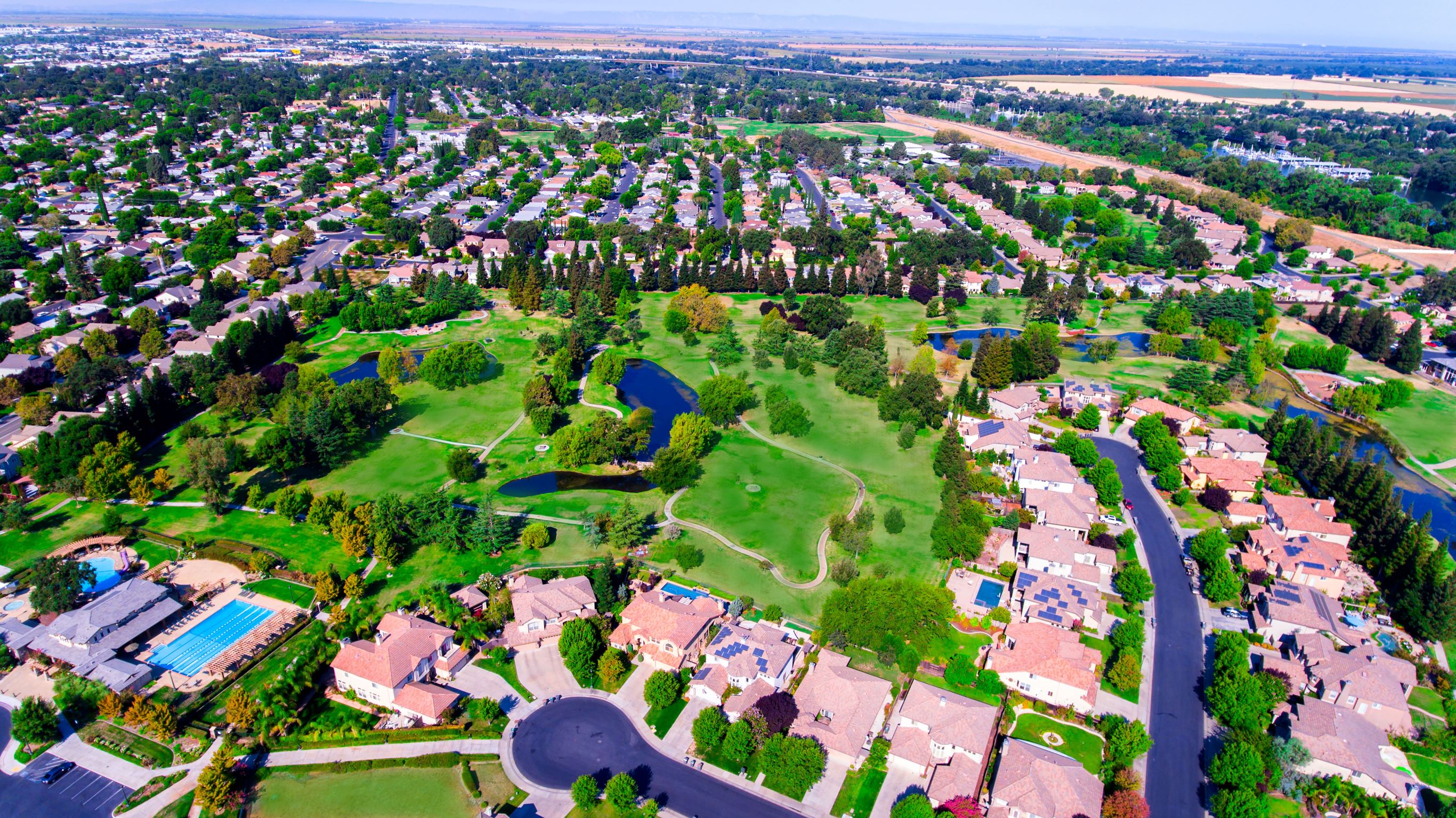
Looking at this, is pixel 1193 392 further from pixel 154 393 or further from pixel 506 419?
pixel 154 393

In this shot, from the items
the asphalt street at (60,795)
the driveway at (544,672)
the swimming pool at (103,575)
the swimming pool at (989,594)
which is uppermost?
the swimming pool at (989,594)

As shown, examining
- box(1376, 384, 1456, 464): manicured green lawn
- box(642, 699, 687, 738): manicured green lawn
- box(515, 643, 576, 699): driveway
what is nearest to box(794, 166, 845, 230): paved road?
box(1376, 384, 1456, 464): manicured green lawn

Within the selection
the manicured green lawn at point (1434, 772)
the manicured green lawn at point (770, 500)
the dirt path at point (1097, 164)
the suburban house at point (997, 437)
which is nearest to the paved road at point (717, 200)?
the suburban house at point (997, 437)

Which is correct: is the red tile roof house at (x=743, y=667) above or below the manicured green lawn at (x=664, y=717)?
above

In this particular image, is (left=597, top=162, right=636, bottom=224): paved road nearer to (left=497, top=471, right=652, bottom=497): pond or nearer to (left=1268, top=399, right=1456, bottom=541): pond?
(left=497, top=471, right=652, bottom=497): pond

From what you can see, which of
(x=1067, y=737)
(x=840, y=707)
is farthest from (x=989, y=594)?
(x=840, y=707)

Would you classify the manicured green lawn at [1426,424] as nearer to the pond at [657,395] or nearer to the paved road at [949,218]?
the paved road at [949,218]

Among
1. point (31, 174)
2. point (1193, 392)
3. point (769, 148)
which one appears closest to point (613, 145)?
point (769, 148)
